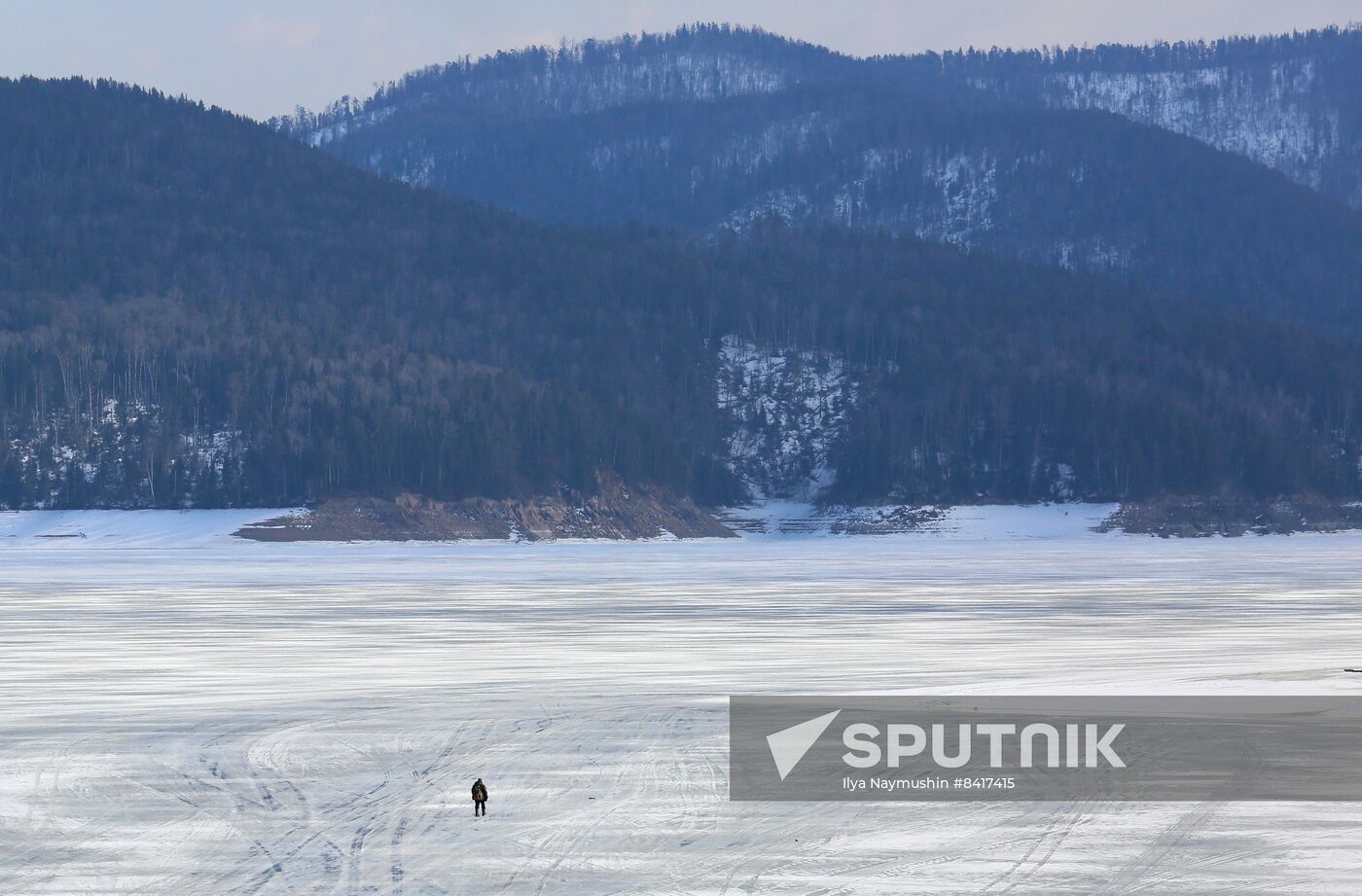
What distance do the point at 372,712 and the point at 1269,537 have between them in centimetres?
17074

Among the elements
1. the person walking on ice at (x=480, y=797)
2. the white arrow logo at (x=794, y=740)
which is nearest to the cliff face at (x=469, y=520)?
the white arrow logo at (x=794, y=740)

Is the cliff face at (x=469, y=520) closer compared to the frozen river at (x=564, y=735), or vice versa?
the frozen river at (x=564, y=735)

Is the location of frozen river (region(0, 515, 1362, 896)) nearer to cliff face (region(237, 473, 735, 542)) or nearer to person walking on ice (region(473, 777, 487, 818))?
person walking on ice (region(473, 777, 487, 818))

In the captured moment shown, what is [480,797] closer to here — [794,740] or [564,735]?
[564,735]

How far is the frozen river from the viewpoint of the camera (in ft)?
72.5

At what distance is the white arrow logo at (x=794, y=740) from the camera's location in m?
28.5

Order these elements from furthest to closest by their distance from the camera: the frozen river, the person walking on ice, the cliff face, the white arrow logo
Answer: the cliff face, the white arrow logo, the person walking on ice, the frozen river

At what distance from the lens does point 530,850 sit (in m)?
23.1

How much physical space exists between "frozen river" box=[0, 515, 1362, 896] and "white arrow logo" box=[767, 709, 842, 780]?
91 centimetres

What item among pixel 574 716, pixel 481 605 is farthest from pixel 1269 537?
pixel 574 716

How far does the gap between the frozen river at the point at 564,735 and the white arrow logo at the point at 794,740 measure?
0.91 meters

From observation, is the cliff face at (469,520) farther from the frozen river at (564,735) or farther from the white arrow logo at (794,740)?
the white arrow logo at (794,740)

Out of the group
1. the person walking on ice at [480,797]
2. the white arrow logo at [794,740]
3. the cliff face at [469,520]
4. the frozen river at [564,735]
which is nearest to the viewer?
the frozen river at [564,735]

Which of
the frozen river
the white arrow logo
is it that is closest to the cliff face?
the frozen river
